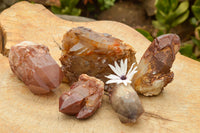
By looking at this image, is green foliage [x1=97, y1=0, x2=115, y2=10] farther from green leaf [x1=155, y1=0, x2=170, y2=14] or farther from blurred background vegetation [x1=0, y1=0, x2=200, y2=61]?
green leaf [x1=155, y1=0, x2=170, y2=14]

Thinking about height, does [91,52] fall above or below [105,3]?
above

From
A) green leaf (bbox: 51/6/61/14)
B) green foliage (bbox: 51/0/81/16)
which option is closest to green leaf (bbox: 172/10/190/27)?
green foliage (bbox: 51/0/81/16)

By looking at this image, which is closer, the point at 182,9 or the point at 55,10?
the point at 182,9

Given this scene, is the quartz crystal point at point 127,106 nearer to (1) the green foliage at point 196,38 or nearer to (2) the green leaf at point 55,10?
(1) the green foliage at point 196,38

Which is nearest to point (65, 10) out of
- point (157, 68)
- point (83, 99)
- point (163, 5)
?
point (163, 5)

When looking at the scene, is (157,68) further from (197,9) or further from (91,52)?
(197,9)

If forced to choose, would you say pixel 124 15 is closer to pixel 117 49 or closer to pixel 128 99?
pixel 117 49

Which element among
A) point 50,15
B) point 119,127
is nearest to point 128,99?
point 119,127
